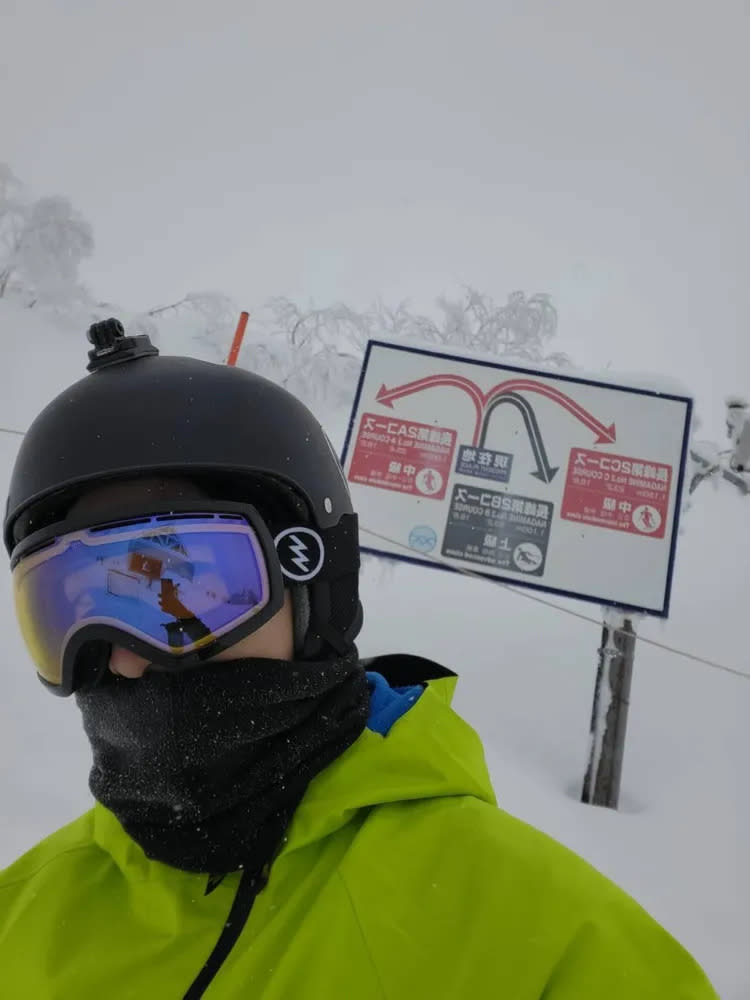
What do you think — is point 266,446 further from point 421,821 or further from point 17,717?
point 17,717

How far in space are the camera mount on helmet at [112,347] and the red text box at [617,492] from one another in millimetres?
A: 4778

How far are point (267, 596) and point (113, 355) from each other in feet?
2.47

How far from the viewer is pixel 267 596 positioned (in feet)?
4.10

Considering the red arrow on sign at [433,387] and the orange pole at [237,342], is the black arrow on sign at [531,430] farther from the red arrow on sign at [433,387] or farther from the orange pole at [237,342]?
the orange pole at [237,342]

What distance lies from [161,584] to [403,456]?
4.75 m

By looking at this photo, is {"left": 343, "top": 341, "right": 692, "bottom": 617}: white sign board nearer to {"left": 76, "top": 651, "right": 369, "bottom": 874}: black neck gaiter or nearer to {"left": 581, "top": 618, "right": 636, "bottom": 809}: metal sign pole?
{"left": 581, "top": 618, "right": 636, "bottom": 809}: metal sign pole

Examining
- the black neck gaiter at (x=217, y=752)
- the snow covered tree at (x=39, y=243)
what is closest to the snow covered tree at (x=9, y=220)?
the snow covered tree at (x=39, y=243)

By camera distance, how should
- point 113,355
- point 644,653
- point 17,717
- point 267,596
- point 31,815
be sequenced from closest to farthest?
point 267,596 → point 113,355 → point 31,815 → point 17,717 → point 644,653

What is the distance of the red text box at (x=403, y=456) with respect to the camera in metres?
5.83

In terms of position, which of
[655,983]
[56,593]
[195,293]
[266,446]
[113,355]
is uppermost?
[195,293]

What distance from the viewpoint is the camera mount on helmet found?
156 centimetres

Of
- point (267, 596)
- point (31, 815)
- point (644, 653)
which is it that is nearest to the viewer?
point (267, 596)

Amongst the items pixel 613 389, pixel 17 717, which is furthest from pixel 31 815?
pixel 613 389

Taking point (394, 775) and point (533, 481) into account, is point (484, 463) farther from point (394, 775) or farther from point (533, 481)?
point (394, 775)
